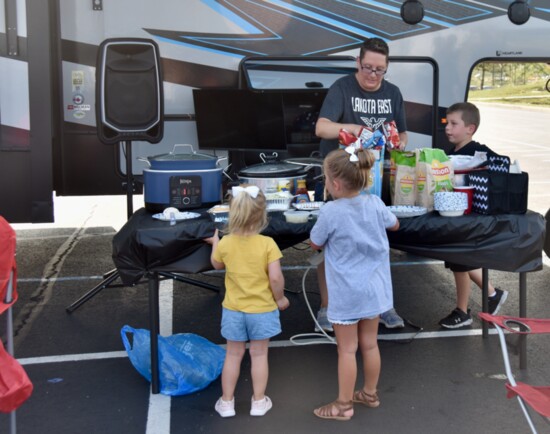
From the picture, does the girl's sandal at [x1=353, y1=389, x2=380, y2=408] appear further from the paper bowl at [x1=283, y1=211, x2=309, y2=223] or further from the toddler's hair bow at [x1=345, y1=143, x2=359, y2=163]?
the toddler's hair bow at [x1=345, y1=143, x2=359, y2=163]

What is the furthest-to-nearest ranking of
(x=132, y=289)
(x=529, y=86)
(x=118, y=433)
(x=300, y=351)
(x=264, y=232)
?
(x=529, y=86), (x=132, y=289), (x=300, y=351), (x=264, y=232), (x=118, y=433)

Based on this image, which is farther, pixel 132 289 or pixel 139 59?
pixel 132 289

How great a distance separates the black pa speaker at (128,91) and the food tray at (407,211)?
2.29 meters

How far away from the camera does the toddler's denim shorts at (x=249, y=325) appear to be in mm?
3805

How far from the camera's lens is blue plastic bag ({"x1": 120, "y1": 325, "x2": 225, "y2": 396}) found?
13.9ft

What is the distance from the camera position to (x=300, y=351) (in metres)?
4.91


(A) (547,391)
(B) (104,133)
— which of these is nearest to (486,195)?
(A) (547,391)

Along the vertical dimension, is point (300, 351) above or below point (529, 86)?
below

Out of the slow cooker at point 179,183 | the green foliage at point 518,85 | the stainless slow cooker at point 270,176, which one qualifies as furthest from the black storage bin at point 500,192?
the green foliage at point 518,85

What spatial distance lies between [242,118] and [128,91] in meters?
1.13

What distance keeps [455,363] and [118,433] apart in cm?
200

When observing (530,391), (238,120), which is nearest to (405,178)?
(530,391)

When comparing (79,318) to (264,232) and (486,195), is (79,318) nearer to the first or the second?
(264,232)

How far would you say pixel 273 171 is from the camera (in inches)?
178
